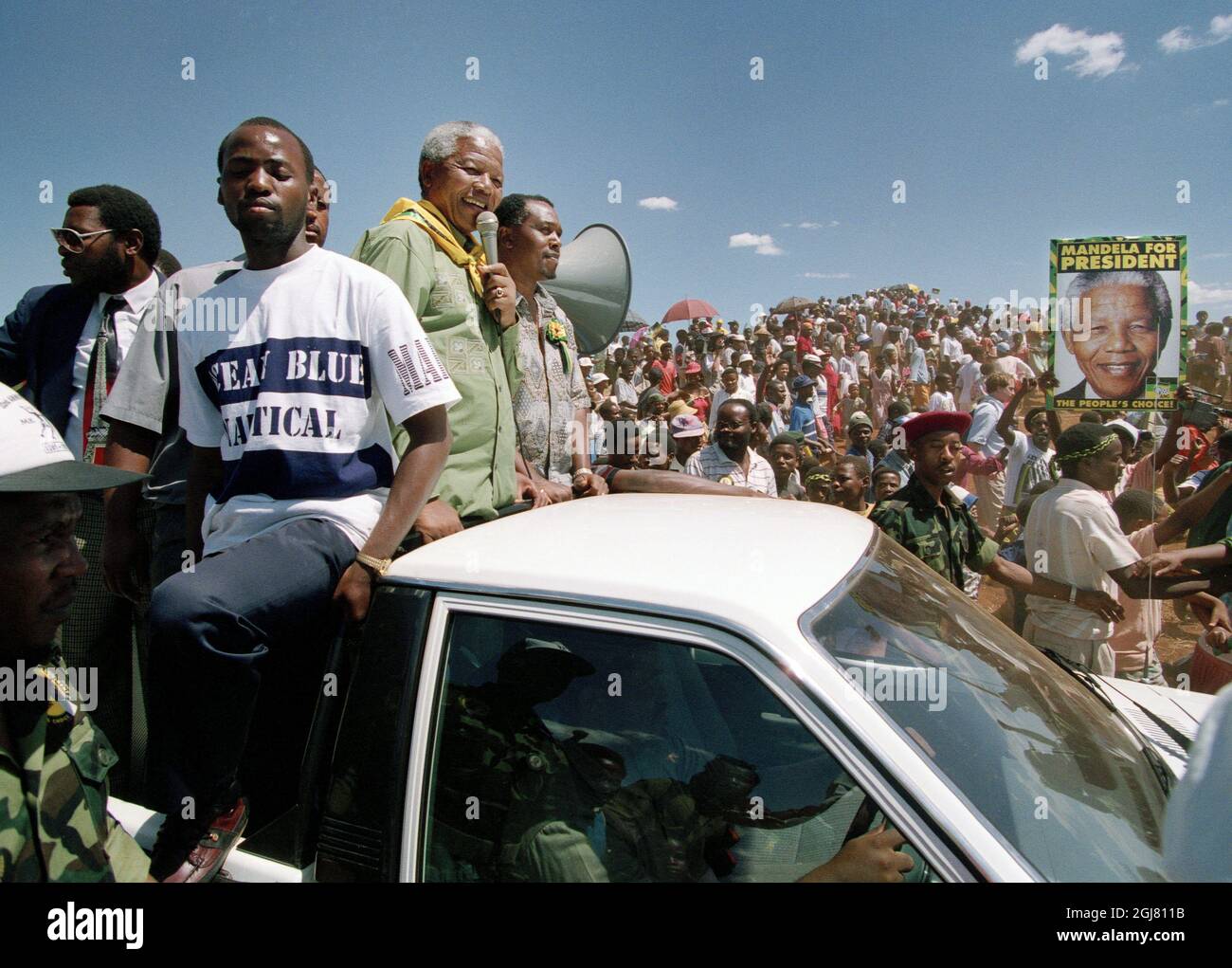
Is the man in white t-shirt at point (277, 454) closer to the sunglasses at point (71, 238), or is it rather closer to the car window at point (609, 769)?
the car window at point (609, 769)

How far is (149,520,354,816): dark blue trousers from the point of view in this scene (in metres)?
1.69

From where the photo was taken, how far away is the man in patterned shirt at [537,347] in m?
3.54

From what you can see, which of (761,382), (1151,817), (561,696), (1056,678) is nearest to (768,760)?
(561,696)

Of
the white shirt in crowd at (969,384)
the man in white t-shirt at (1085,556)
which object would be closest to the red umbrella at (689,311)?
the white shirt in crowd at (969,384)

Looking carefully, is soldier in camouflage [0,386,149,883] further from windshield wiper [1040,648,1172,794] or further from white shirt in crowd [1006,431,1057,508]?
white shirt in crowd [1006,431,1057,508]

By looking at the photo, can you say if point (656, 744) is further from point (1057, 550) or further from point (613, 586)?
point (1057, 550)

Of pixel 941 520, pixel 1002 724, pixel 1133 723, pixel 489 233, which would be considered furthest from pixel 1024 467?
pixel 1002 724

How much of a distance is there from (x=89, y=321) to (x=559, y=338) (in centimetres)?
176

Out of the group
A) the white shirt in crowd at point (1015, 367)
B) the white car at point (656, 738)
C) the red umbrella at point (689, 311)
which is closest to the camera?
the white car at point (656, 738)

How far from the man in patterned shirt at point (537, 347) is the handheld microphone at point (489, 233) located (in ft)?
1.57

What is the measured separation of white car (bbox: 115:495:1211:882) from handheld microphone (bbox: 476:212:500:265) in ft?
4.73

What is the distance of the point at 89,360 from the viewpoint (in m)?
2.97

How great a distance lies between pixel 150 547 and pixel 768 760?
1.99 metres

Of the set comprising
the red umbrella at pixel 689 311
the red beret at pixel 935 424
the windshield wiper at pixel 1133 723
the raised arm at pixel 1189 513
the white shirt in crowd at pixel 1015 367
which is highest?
the red umbrella at pixel 689 311
